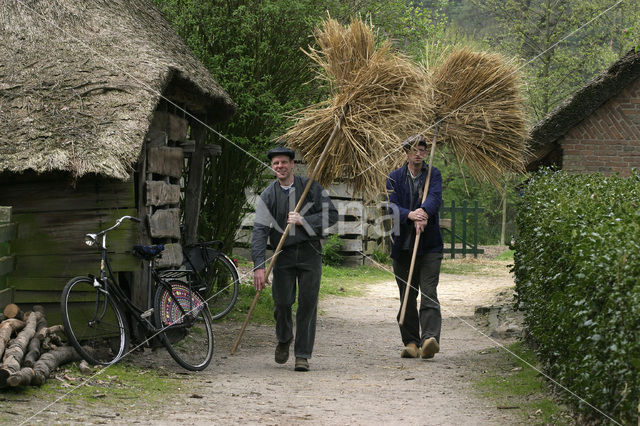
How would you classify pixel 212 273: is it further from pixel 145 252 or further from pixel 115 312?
pixel 115 312

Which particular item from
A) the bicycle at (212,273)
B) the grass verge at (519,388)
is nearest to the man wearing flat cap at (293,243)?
the grass verge at (519,388)

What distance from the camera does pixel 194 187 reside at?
1071 centimetres

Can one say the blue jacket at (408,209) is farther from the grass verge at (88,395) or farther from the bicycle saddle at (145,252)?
the grass verge at (88,395)

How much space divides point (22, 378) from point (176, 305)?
7.33 ft

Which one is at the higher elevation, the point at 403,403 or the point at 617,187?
the point at 617,187

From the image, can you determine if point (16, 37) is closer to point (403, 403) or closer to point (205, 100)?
point (205, 100)

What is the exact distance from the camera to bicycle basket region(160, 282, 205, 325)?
746 cm

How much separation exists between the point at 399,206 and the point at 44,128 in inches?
131

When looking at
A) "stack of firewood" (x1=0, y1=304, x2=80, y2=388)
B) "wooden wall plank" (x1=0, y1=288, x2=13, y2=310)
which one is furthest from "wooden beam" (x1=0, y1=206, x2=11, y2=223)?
"stack of firewood" (x1=0, y1=304, x2=80, y2=388)

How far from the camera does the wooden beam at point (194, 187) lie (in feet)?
34.8

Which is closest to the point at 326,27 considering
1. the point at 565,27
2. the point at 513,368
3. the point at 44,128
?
the point at 44,128

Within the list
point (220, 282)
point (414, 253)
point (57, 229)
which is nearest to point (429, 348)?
point (414, 253)

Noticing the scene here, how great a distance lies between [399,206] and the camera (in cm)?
822

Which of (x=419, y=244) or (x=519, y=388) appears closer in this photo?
(x=519, y=388)
